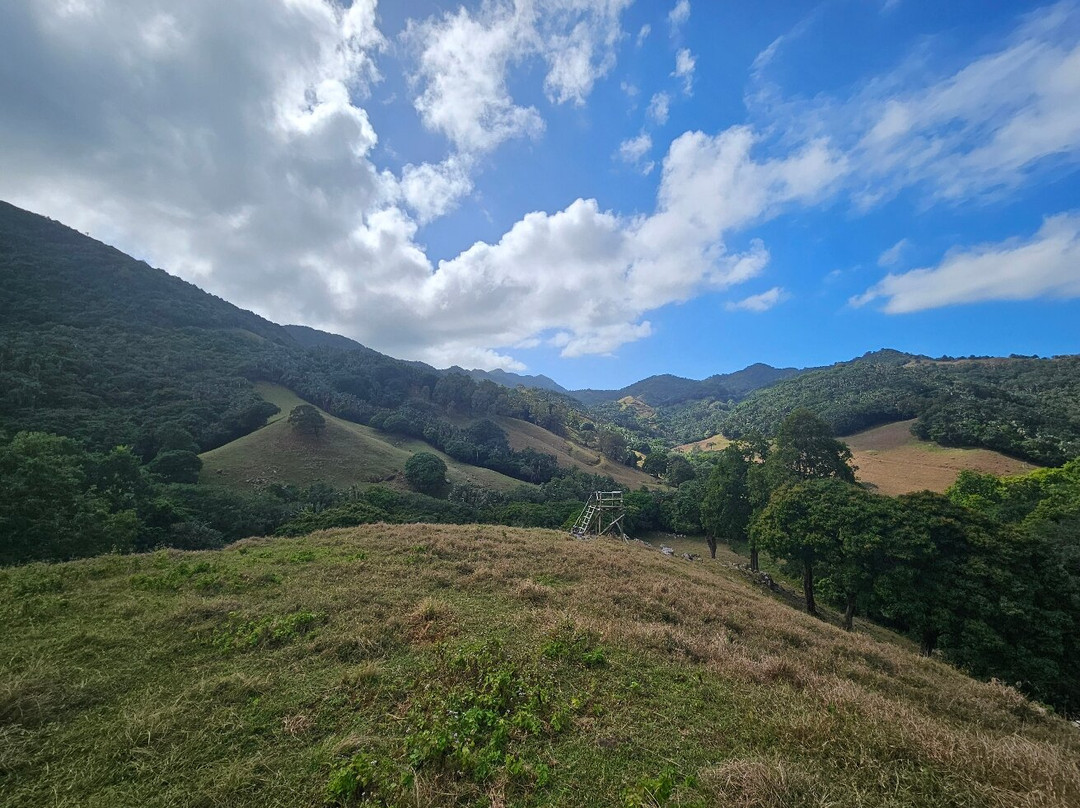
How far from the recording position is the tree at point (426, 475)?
58625 millimetres

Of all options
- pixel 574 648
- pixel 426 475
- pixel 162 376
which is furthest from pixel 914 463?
pixel 162 376

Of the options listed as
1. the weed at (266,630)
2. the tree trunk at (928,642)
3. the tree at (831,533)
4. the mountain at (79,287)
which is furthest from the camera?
the mountain at (79,287)

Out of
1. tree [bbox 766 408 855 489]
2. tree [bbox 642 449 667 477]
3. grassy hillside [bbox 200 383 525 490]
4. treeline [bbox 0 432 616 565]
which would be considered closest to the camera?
treeline [bbox 0 432 616 565]

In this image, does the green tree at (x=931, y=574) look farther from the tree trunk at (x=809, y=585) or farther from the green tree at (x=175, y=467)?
the green tree at (x=175, y=467)

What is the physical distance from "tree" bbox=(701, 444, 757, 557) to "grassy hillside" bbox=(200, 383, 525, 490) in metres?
37.3

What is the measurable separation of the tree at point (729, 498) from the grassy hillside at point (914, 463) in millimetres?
30981

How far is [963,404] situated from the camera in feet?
274

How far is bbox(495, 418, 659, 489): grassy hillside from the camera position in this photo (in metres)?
90.1

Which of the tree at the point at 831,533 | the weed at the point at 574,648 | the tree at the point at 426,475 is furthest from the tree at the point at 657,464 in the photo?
the weed at the point at 574,648

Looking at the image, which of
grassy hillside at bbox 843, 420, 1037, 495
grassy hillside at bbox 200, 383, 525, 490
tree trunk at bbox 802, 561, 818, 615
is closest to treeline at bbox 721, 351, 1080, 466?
grassy hillside at bbox 843, 420, 1037, 495

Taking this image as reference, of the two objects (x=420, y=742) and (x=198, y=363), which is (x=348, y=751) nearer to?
(x=420, y=742)

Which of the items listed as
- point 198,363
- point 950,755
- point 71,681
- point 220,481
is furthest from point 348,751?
point 198,363

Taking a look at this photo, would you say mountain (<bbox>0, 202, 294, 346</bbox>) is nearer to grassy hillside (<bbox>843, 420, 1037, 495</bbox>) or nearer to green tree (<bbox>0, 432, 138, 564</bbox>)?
green tree (<bbox>0, 432, 138, 564</bbox>)

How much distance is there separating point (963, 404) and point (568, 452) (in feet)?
273
